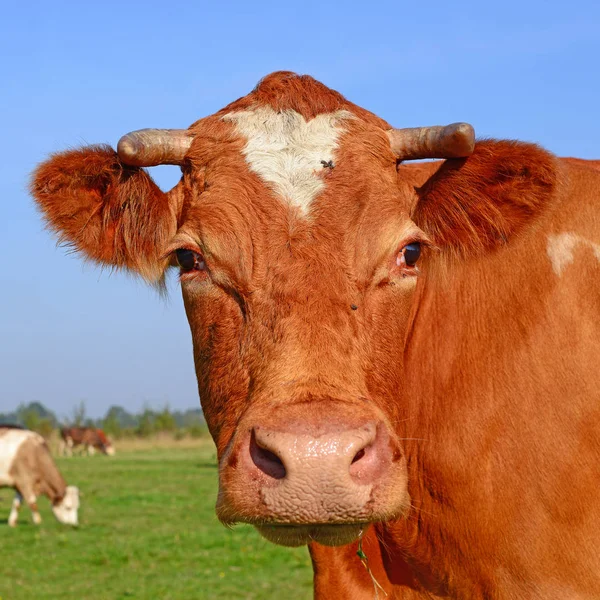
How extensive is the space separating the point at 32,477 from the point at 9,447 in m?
1.18

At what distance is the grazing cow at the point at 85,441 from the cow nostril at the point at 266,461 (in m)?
58.1

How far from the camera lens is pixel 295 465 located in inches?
111

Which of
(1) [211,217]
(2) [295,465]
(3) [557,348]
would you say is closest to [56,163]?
(1) [211,217]

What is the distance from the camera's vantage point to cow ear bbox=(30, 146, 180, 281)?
4160 millimetres

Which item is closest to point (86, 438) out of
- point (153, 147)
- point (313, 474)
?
point (153, 147)

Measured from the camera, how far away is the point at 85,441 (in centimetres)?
5978

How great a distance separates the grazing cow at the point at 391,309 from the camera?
327cm

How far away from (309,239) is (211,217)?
1.62 ft

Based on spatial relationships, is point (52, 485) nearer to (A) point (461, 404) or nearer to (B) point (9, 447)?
(B) point (9, 447)

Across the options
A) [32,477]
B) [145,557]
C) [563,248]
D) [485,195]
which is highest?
[485,195]

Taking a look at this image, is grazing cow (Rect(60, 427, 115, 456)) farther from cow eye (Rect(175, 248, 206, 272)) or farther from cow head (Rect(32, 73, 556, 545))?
cow eye (Rect(175, 248, 206, 272))

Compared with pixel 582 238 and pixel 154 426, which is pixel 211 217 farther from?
pixel 154 426

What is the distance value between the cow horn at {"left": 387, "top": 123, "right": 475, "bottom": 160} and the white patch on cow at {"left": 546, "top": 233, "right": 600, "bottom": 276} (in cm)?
64

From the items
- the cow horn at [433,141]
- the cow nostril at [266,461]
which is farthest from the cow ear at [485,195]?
the cow nostril at [266,461]
